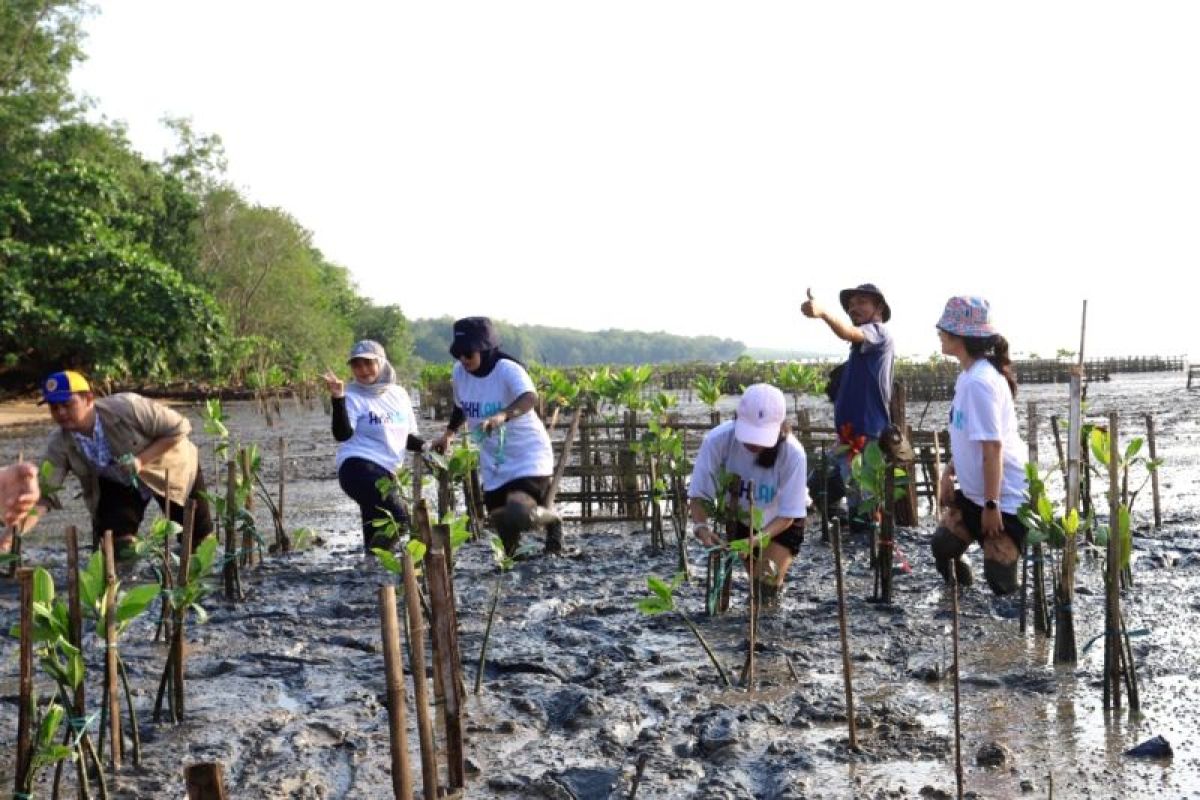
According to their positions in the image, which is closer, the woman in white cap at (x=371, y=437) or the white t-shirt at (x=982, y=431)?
the white t-shirt at (x=982, y=431)

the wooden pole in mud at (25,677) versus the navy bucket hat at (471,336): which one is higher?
the navy bucket hat at (471,336)

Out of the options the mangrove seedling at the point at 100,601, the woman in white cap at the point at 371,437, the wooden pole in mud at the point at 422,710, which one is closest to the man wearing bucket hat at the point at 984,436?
the wooden pole in mud at the point at 422,710

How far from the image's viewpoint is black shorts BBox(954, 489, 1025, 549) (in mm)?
5168

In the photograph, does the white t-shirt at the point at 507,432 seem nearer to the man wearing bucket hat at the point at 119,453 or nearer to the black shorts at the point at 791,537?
the man wearing bucket hat at the point at 119,453

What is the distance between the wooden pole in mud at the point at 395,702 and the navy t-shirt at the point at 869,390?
166 inches

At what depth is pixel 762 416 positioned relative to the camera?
5062 mm

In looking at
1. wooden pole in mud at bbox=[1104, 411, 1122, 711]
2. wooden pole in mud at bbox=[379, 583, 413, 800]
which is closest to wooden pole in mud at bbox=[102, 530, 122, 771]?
wooden pole in mud at bbox=[379, 583, 413, 800]

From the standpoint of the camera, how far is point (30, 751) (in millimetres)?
2920

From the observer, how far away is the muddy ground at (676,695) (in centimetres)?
351

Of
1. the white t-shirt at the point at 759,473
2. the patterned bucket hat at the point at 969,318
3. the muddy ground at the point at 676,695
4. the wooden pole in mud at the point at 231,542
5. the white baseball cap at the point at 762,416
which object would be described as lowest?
the muddy ground at the point at 676,695

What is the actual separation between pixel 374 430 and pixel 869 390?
2.73 metres

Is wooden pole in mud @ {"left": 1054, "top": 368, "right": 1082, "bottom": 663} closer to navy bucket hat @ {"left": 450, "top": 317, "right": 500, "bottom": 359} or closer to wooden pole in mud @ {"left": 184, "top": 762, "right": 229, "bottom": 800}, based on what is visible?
wooden pole in mud @ {"left": 184, "top": 762, "right": 229, "bottom": 800}

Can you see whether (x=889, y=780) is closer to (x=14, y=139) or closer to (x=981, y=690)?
(x=981, y=690)

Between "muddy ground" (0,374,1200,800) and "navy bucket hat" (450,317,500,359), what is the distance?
1272 millimetres
